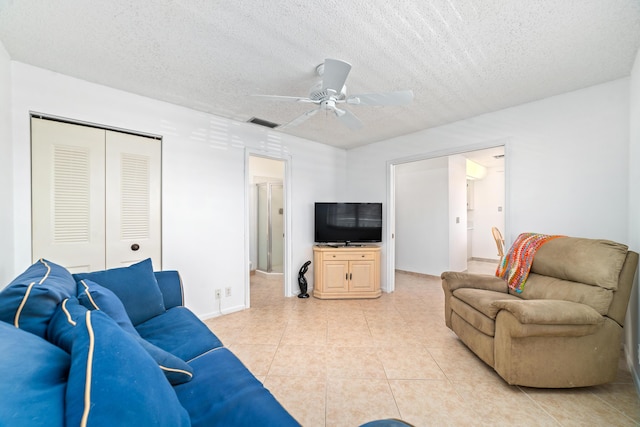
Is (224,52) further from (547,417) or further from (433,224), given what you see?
(433,224)

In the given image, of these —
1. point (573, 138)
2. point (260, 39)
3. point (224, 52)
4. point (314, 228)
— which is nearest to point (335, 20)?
point (260, 39)

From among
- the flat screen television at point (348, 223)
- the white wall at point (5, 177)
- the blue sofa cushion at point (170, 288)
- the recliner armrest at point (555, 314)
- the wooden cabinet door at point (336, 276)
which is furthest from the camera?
the flat screen television at point (348, 223)

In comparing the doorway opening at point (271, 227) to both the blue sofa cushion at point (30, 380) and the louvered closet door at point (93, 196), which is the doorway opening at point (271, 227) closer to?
the louvered closet door at point (93, 196)

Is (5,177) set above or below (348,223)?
above

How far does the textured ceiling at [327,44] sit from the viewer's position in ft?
5.15

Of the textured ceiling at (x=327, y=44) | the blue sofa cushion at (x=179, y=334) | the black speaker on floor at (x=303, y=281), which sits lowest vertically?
the black speaker on floor at (x=303, y=281)

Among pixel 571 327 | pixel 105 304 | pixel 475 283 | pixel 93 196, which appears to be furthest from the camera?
pixel 475 283

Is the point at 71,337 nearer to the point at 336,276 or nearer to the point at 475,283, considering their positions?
the point at 475,283

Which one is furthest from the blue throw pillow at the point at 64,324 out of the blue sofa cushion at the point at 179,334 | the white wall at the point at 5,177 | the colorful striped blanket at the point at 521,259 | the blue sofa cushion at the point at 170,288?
the colorful striped blanket at the point at 521,259

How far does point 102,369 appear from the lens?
61 cm

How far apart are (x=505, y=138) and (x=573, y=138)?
1.86ft

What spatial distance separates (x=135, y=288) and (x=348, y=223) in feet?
9.72

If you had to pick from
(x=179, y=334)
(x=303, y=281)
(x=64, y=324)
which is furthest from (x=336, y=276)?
(x=64, y=324)

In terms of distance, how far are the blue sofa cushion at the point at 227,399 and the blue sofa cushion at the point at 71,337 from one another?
7 cm
